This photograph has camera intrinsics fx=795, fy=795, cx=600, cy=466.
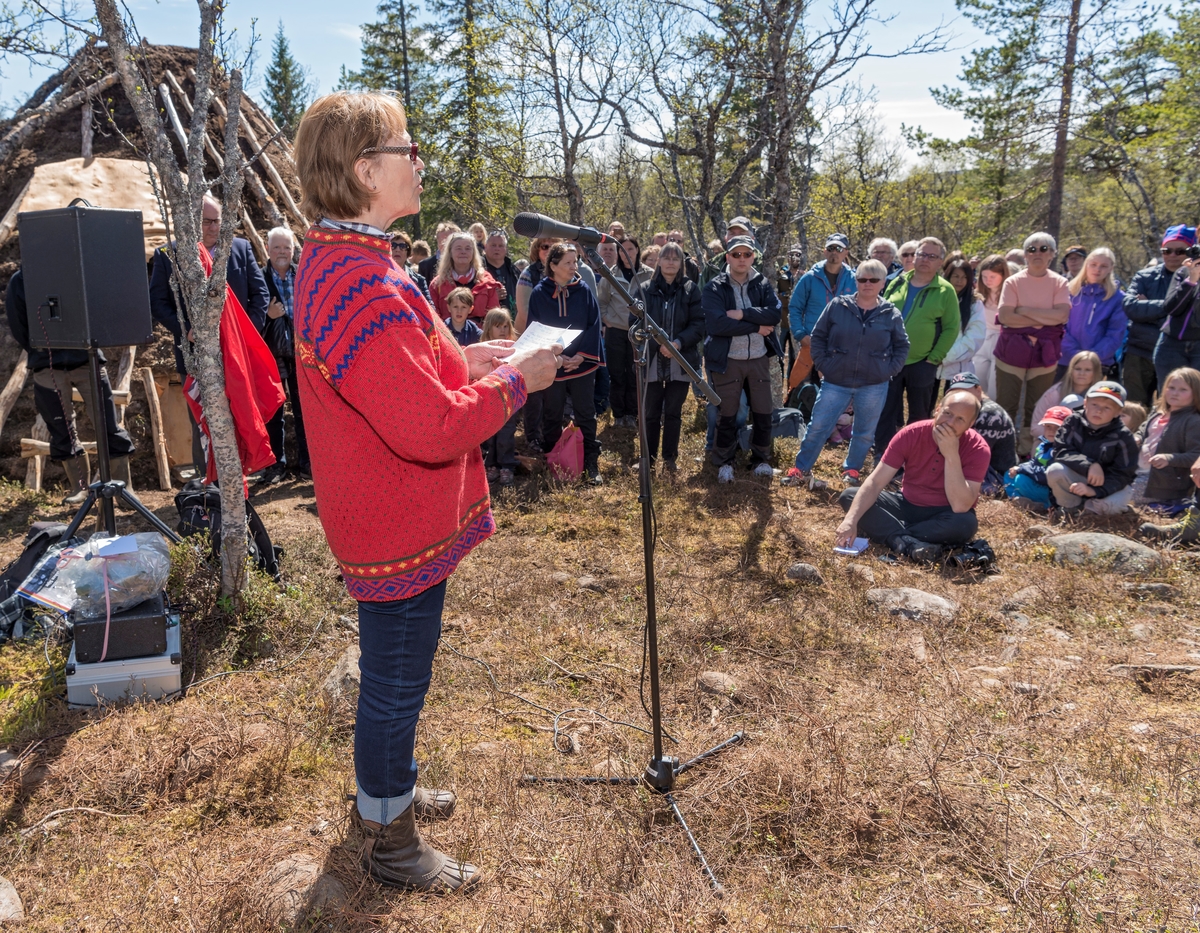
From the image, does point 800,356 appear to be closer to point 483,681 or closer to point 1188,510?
Answer: point 1188,510

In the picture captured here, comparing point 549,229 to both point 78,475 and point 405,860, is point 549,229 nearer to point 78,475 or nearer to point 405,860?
point 405,860

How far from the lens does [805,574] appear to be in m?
5.27

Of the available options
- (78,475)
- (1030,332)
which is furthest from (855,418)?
(78,475)

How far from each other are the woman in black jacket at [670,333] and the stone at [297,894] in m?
5.35

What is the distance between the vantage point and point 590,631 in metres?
4.51

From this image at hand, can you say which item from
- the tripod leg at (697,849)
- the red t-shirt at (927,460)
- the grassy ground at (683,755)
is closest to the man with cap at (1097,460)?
the red t-shirt at (927,460)

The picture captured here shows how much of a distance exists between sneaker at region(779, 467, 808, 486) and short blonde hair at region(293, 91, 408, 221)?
19.2 ft

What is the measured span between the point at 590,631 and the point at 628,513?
2183 mm

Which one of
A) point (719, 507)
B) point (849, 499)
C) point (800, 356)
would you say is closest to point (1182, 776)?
point (849, 499)

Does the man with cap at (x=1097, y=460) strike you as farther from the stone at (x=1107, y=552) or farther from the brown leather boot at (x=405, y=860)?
the brown leather boot at (x=405, y=860)

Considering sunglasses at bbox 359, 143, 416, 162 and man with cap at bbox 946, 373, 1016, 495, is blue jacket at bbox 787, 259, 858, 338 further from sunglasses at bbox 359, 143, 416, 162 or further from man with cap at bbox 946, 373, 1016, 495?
sunglasses at bbox 359, 143, 416, 162

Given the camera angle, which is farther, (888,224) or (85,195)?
(888,224)

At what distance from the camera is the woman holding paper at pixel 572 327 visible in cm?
714

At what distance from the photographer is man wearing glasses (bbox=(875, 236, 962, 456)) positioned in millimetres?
7668
